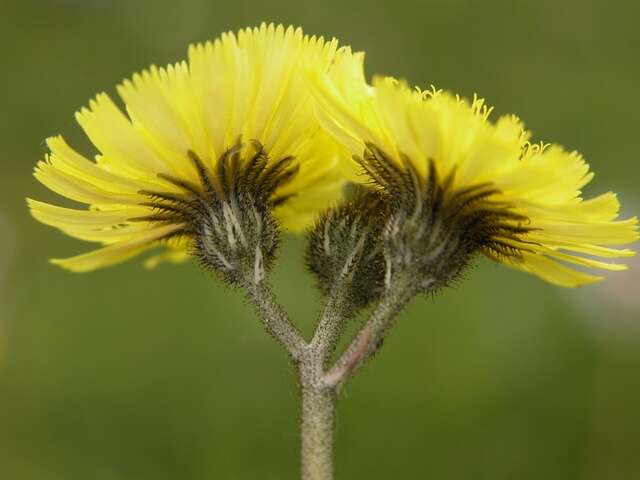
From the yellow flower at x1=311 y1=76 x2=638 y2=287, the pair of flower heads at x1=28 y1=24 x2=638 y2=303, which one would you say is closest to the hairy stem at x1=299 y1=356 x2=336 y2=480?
the pair of flower heads at x1=28 y1=24 x2=638 y2=303

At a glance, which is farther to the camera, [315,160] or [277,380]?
[277,380]

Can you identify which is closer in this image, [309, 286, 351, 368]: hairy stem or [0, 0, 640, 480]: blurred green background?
[309, 286, 351, 368]: hairy stem

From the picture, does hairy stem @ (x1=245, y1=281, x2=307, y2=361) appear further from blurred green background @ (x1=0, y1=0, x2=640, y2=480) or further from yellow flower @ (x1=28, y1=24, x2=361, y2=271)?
blurred green background @ (x1=0, y1=0, x2=640, y2=480)

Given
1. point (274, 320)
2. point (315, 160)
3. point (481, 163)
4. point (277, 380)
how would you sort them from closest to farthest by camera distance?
1. point (481, 163)
2. point (274, 320)
3. point (315, 160)
4. point (277, 380)

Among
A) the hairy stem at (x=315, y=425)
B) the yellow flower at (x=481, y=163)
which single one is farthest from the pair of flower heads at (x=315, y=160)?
the hairy stem at (x=315, y=425)

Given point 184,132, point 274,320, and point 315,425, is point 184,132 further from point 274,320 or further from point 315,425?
point 315,425

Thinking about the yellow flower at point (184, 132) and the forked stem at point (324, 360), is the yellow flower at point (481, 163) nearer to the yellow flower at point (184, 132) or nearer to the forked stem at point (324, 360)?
the yellow flower at point (184, 132)

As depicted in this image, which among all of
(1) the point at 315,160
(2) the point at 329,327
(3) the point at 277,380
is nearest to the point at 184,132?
(1) the point at 315,160
